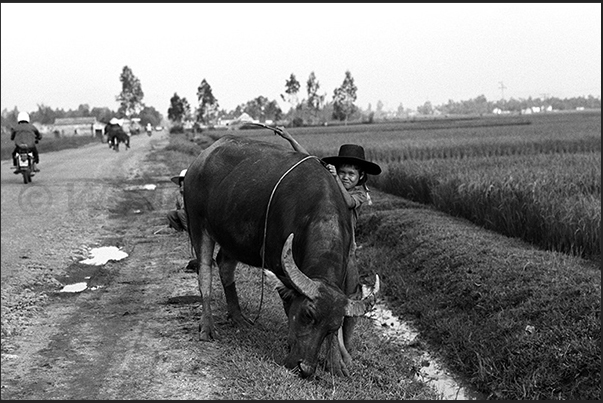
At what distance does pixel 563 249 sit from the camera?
27.7ft

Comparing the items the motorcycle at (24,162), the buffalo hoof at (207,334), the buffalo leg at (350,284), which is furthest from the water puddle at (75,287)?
the motorcycle at (24,162)

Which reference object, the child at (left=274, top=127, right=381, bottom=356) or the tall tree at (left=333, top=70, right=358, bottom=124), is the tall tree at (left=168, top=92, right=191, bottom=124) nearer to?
the tall tree at (left=333, top=70, right=358, bottom=124)

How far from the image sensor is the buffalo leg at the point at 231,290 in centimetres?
591

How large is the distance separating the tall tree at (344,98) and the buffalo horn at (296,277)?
8403cm

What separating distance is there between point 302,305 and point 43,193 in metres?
11.2

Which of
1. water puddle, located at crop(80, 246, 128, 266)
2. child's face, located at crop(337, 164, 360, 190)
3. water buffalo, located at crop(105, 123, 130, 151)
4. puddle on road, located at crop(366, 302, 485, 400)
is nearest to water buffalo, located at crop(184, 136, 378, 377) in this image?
child's face, located at crop(337, 164, 360, 190)

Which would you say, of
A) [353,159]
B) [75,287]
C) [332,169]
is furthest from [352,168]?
[75,287]

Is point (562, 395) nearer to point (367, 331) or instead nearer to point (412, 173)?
point (367, 331)

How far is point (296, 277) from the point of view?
13.8 ft

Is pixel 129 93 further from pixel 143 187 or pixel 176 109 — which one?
pixel 143 187

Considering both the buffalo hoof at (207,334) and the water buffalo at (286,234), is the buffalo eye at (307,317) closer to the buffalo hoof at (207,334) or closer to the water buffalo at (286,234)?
the water buffalo at (286,234)

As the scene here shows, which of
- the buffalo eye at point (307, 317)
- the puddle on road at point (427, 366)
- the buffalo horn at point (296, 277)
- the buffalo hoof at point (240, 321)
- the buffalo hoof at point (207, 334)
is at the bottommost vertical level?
the puddle on road at point (427, 366)

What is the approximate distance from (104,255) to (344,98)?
271ft

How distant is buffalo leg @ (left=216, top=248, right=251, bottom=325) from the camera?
591 cm
